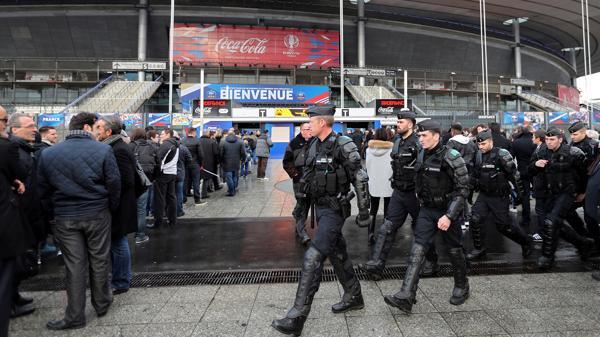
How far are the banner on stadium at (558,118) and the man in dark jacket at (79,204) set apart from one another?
2410 cm

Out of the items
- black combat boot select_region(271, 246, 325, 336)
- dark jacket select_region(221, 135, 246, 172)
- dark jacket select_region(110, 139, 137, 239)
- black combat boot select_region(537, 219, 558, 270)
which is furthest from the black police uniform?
dark jacket select_region(221, 135, 246, 172)

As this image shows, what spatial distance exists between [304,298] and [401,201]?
200 cm

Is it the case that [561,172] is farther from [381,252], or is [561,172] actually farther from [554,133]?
[381,252]

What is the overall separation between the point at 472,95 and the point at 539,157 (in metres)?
38.6

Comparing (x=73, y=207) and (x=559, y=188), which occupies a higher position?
(x=559, y=188)

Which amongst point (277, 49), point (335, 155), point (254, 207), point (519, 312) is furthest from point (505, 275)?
point (277, 49)

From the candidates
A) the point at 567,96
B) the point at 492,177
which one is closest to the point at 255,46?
the point at 492,177

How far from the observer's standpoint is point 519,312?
324cm

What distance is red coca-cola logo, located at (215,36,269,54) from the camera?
34281 mm

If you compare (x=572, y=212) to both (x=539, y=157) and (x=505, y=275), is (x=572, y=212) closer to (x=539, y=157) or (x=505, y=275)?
(x=539, y=157)

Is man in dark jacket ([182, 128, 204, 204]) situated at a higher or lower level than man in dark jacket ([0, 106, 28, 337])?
higher

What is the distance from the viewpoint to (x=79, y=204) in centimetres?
318

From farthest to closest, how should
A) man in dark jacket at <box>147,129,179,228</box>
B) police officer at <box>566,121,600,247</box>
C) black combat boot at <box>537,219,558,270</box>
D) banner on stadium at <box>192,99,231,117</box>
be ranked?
1. banner on stadium at <box>192,99,231,117</box>
2. man in dark jacket at <box>147,129,179,228</box>
3. police officer at <box>566,121,600,247</box>
4. black combat boot at <box>537,219,558,270</box>

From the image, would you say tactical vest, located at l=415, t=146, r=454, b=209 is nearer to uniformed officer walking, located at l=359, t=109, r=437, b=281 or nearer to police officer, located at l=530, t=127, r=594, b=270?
uniformed officer walking, located at l=359, t=109, r=437, b=281
